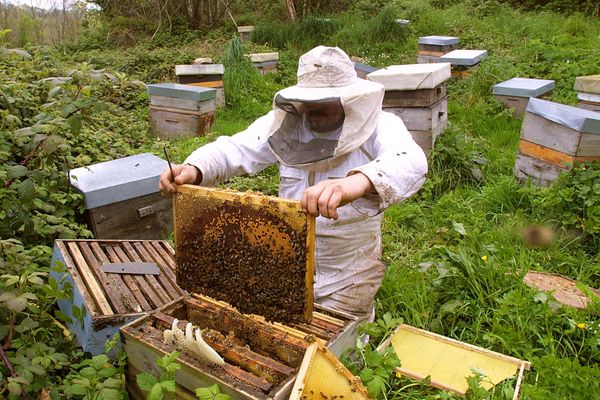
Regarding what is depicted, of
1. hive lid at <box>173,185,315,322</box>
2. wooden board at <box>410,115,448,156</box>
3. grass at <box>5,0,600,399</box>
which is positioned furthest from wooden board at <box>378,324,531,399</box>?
wooden board at <box>410,115,448,156</box>

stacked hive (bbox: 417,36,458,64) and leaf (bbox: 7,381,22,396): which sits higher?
stacked hive (bbox: 417,36,458,64)

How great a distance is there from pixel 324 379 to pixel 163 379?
0.56 meters

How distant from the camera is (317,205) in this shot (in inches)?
64.6

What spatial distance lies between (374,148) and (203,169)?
32.0 inches

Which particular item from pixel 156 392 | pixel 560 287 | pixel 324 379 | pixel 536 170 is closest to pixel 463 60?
pixel 536 170

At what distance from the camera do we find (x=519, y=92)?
6184 mm

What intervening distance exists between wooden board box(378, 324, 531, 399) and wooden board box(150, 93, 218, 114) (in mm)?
4265

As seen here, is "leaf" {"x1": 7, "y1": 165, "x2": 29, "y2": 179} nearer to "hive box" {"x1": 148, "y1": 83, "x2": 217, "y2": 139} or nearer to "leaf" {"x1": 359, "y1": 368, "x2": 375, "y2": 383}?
"leaf" {"x1": 359, "y1": 368, "x2": 375, "y2": 383}

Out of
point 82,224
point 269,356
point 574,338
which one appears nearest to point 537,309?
point 574,338

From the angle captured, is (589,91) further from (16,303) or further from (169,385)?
(16,303)

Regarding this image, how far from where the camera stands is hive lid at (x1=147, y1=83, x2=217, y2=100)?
600 cm

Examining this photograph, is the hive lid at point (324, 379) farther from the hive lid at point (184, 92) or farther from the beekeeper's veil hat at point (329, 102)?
the hive lid at point (184, 92)

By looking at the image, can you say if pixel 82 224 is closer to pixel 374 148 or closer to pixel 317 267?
pixel 317 267

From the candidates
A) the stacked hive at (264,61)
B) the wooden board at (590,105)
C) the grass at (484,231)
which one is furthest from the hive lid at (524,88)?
the stacked hive at (264,61)
